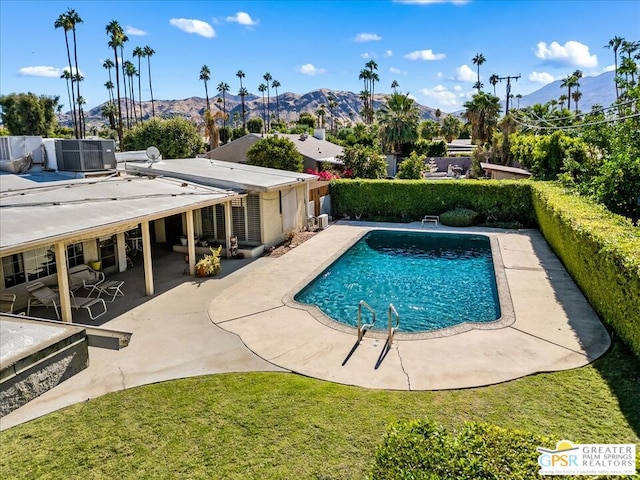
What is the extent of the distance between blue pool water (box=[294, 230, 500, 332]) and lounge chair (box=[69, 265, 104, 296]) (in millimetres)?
6537

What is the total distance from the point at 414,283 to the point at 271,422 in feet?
32.5

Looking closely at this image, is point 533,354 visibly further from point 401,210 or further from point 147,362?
point 401,210

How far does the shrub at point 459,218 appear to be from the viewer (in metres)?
→ 24.5

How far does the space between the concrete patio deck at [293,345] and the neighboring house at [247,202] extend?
488 centimetres

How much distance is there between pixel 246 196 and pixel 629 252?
45.7ft

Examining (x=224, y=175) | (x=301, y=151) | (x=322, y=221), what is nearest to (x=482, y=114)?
(x=301, y=151)

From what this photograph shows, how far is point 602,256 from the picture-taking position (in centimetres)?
1034

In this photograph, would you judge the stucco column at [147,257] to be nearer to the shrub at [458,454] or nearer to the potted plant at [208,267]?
the potted plant at [208,267]

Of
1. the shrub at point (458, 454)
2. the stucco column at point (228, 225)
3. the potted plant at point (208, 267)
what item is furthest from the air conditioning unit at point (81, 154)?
the shrub at point (458, 454)

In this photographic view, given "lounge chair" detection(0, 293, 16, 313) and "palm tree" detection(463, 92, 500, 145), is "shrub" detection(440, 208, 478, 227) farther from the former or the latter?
"palm tree" detection(463, 92, 500, 145)

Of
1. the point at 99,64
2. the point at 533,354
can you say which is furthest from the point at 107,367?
the point at 99,64

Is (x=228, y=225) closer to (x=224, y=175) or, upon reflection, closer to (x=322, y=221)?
(x=224, y=175)

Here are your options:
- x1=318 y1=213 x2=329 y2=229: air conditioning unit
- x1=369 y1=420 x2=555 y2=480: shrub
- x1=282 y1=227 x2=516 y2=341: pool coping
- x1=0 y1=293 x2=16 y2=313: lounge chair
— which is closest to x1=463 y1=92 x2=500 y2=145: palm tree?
x1=318 y1=213 x2=329 y2=229: air conditioning unit

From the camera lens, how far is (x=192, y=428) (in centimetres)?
700
